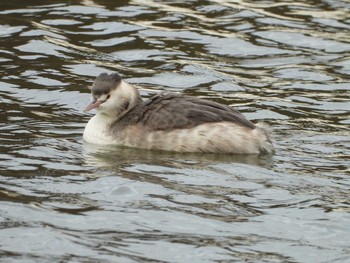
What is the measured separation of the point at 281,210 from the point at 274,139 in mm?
2532

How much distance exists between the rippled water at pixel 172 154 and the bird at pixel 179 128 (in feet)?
0.42

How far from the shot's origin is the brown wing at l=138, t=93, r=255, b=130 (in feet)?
36.4

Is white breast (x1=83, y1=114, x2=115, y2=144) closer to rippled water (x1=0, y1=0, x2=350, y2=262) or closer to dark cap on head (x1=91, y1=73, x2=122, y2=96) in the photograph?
rippled water (x1=0, y1=0, x2=350, y2=262)

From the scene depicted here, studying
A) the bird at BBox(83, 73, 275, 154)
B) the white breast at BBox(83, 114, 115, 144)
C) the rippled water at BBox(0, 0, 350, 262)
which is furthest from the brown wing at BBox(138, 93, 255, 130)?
the white breast at BBox(83, 114, 115, 144)

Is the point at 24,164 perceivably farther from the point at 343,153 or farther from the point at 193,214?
the point at 343,153

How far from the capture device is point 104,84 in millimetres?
11422

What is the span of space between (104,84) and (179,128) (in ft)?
2.97

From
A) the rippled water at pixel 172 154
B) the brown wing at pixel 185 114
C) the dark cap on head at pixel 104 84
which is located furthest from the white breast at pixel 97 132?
the brown wing at pixel 185 114

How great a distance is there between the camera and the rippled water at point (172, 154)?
8.45m

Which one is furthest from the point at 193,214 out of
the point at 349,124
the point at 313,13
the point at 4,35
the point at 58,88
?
the point at 313,13

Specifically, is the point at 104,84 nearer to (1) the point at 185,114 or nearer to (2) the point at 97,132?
(2) the point at 97,132

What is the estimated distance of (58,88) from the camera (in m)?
13.5

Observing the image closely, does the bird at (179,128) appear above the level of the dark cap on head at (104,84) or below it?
below

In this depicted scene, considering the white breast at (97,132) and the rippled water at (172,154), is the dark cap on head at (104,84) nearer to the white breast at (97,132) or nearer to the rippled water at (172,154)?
the white breast at (97,132)
